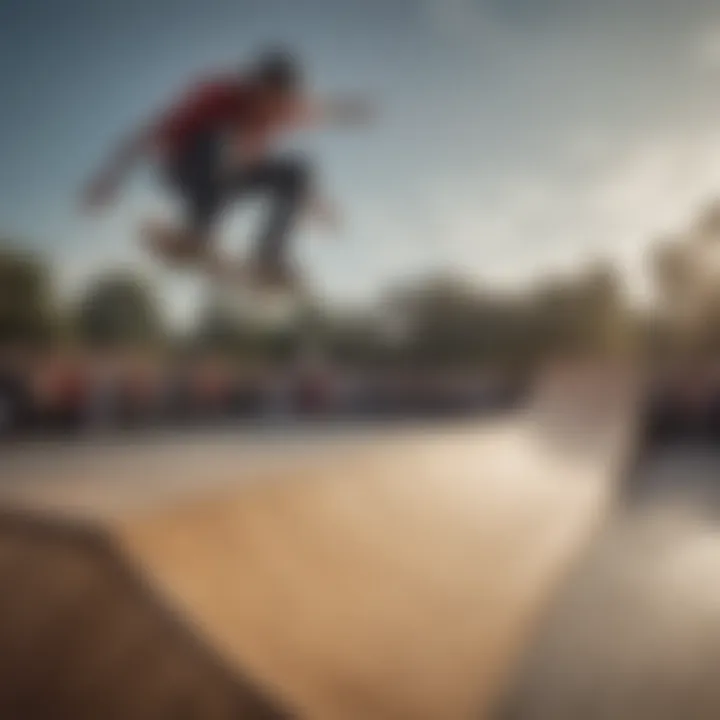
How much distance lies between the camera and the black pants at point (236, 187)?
120 cm

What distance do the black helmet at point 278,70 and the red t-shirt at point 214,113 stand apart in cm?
3

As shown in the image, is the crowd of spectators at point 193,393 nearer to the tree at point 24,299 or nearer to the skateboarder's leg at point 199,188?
the tree at point 24,299

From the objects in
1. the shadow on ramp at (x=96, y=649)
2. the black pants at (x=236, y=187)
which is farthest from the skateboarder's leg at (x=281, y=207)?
the shadow on ramp at (x=96, y=649)

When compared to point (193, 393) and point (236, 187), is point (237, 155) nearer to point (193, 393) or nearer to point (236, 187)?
point (236, 187)

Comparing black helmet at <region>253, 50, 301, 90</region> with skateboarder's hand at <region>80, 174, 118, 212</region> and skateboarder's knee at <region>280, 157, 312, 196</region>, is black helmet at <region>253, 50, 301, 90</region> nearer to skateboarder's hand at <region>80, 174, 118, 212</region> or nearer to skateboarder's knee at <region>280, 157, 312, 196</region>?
skateboarder's knee at <region>280, 157, 312, 196</region>

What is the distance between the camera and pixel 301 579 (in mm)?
777

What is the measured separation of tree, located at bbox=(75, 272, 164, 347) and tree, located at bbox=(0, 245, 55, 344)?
0.06m

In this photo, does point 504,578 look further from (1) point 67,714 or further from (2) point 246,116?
(2) point 246,116

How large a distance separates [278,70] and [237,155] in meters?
0.16

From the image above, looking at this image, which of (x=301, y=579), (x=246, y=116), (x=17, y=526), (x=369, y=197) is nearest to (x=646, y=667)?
(x=301, y=579)

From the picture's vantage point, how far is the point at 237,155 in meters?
1.24

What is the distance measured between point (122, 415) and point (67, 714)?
667mm

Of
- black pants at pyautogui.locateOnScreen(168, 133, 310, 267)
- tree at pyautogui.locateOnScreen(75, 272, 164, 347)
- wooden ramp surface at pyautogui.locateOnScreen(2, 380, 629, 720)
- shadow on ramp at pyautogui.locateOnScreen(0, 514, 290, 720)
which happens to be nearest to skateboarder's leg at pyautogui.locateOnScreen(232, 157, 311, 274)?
black pants at pyautogui.locateOnScreen(168, 133, 310, 267)

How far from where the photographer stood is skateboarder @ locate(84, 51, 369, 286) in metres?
1.20
